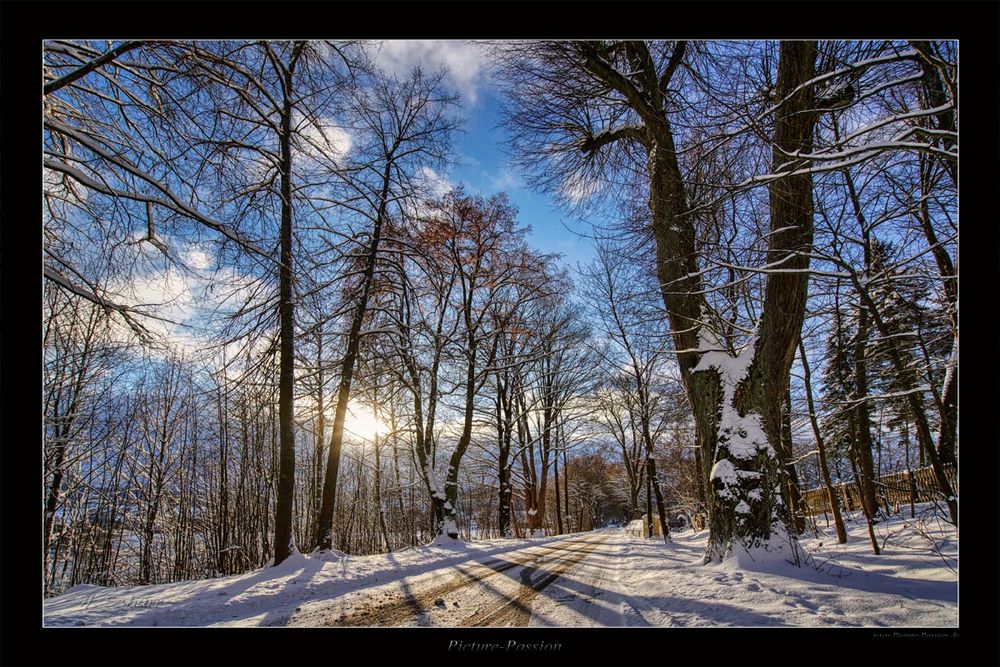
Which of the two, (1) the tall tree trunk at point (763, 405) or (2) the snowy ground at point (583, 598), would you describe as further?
(1) the tall tree trunk at point (763, 405)

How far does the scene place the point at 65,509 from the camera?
6219 millimetres

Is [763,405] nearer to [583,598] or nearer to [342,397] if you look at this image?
[583,598]

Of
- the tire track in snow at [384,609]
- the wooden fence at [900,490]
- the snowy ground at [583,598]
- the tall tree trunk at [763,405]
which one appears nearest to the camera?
the snowy ground at [583,598]

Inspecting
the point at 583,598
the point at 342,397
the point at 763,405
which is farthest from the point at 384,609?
the point at 342,397

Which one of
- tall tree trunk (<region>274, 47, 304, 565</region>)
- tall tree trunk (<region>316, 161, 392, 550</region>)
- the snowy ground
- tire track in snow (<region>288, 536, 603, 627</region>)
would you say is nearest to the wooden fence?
the snowy ground

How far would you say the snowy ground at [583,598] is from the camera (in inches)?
78.0

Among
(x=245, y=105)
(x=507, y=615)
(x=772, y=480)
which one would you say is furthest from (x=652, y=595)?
(x=245, y=105)

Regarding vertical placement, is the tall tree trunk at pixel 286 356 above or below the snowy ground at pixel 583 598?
above

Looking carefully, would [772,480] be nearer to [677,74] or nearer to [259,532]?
[677,74]

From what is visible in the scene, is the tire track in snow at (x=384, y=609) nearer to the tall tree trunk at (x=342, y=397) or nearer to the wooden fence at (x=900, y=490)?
the wooden fence at (x=900, y=490)

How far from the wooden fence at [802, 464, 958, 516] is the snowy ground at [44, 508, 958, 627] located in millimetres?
264

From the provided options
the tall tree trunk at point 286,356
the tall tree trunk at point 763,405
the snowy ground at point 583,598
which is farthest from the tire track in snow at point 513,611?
the tall tree trunk at point 286,356

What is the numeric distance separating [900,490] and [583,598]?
2.76 metres

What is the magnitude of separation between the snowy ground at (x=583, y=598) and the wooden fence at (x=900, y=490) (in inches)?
10.4
